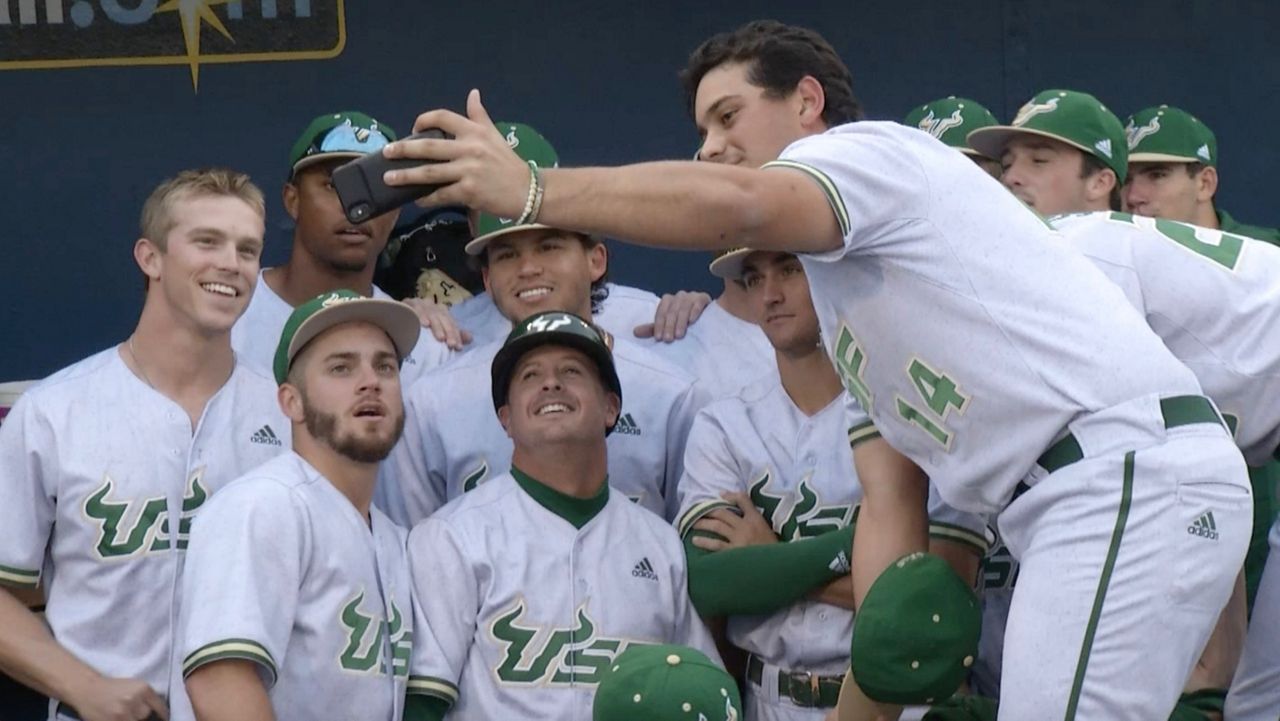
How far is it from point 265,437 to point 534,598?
0.59 metres

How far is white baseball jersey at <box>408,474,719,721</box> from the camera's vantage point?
3.16 meters

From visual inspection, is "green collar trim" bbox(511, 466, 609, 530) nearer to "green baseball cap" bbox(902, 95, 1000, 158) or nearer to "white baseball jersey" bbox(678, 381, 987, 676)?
"white baseball jersey" bbox(678, 381, 987, 676)

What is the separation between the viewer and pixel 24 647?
321 centimetres

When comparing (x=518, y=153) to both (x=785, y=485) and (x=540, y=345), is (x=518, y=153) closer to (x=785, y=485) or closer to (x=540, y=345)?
(x=540, y=345)

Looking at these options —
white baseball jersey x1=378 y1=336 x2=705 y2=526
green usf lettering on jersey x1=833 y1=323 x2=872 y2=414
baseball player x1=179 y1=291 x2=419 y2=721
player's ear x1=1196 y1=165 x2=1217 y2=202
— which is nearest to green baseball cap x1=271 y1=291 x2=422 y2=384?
baseball player x1=179 y1=291 x2=419 y2=721

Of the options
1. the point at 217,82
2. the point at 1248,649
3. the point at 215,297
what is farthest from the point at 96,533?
the point at 1248,649

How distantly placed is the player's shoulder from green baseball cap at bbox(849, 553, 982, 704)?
1.11 metres

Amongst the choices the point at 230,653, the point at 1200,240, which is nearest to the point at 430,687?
the point at 230,653

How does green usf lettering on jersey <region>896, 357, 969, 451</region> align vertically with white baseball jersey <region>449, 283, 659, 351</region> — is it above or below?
above

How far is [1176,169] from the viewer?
4324 millimetres

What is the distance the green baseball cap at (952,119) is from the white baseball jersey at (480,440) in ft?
2.91

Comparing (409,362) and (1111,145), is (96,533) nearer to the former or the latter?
(409,362)

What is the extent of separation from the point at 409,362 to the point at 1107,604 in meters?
1.79

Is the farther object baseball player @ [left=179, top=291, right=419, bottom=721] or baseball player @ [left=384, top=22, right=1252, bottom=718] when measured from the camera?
baseball player @ [left=179, top=291, right=419, bottom=721]
